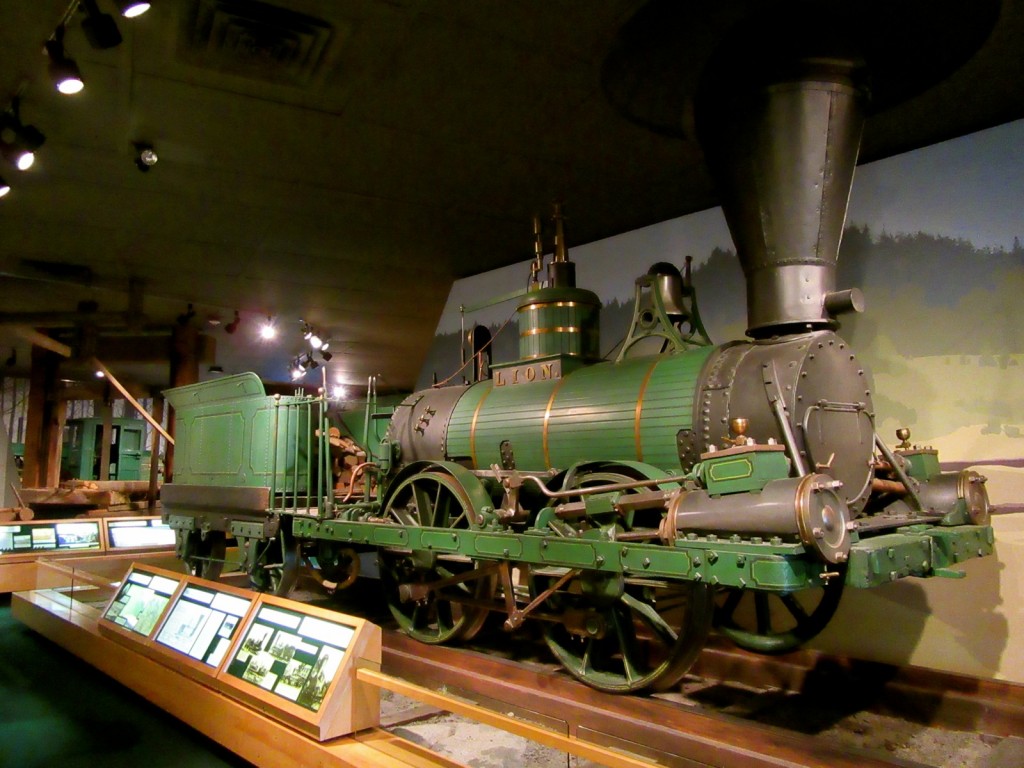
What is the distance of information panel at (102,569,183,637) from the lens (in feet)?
16.6

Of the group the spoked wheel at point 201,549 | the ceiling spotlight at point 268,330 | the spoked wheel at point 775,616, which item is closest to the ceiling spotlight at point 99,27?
the spoked wheel at point 775,616

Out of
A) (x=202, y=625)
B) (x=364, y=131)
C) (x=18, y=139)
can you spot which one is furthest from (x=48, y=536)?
(x=364, y=131)

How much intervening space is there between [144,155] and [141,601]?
3735 millimetres

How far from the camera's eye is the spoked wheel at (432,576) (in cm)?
548

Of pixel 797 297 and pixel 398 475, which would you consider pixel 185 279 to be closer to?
pixel 398 475

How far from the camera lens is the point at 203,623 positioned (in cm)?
451

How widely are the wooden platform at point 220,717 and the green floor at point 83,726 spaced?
0.12 metres

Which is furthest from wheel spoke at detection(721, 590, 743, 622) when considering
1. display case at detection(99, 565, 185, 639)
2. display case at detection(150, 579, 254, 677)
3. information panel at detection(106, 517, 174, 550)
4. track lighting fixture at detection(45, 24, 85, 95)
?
information panel at detection(106, 517, 174, 550)

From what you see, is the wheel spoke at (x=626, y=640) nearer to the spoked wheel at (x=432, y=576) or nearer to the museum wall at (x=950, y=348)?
the spoked wheel at (x=432, y=576)

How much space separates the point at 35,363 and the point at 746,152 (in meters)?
14.0

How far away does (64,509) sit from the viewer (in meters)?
14.0

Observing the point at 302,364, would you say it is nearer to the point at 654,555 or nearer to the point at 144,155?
the point at 144,155

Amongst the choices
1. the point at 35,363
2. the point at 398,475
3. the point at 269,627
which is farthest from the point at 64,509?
the point at 269,627

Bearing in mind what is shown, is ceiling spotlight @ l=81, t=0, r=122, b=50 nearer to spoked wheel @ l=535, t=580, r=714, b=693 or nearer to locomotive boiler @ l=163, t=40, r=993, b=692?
locomotive boiler @ l=163, t=40, r=993, b=692
